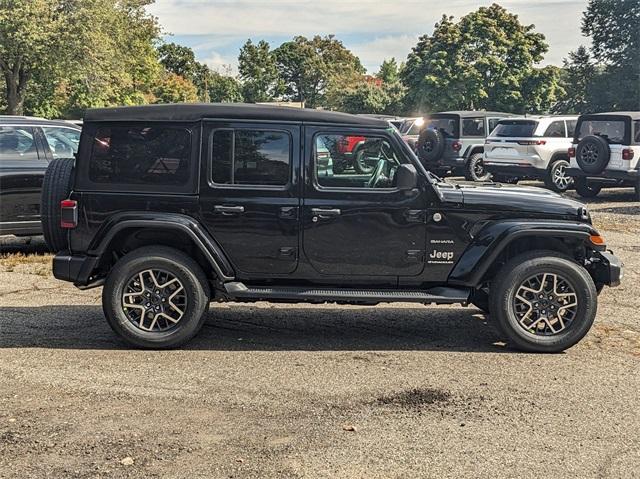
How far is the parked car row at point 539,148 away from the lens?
15609mm

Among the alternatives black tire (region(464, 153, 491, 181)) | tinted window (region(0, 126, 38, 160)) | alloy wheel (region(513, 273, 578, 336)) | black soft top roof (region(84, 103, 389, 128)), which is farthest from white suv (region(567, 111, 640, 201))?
tinted window (region(0, 126, 38, 160))

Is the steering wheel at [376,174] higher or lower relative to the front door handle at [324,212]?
higher

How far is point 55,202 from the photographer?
242 inches

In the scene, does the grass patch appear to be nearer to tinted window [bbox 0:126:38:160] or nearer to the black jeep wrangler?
tinted window [bbox 0:126:38:160]

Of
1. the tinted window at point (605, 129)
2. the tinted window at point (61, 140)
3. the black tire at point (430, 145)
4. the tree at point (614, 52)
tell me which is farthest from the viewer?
the tree at point (614, 52)

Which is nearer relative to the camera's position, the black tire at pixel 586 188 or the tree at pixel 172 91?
the black tire at pixel 586 188

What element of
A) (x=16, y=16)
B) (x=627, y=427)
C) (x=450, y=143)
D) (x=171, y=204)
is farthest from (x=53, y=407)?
(x=16, y=16)

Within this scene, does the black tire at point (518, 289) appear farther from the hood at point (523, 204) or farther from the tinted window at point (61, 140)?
the tinted window at point (61, 140)

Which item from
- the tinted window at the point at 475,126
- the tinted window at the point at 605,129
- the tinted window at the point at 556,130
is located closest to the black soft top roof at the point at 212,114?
the tinted window at the point at 605,129

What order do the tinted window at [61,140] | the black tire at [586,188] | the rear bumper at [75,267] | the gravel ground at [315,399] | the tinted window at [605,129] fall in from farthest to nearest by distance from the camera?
1. the black tire at [586,188]
2. the tinted window at [605,129]
3. the tinted window at [61,140]
4. the rear bumper at [75,267]
5. the gravel ground at [315,399]

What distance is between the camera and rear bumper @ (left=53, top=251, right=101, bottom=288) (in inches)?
233

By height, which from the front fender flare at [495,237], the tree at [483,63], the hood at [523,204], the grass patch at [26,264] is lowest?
the grass patch at [26,264]

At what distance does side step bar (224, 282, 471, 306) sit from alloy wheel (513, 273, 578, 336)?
1.46 ft

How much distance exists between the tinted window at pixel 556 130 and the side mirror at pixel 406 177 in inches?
498
